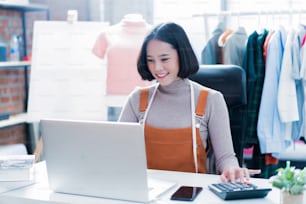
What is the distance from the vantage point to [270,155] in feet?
8.30

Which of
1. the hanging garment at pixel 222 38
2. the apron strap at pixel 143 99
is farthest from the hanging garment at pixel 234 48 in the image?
the apron strap at pixel 143 99

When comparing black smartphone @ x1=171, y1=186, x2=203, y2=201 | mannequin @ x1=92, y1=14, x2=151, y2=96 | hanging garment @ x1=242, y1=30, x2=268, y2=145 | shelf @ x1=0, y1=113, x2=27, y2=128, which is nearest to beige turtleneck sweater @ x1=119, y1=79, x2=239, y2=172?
black smartphone @ x1=171, y1=186, x2=203, y2=201

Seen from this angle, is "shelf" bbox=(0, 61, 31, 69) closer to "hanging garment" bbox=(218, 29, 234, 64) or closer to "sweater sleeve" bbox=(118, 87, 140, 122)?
"hanging garment" bbox=(218, 29, 234, 64)

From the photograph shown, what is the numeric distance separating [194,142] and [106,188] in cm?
46

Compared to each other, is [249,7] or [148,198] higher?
[249,7]

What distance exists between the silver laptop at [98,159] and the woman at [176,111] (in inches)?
12.8

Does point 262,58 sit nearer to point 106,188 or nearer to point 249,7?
point 249,7

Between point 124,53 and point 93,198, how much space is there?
5.96 feet

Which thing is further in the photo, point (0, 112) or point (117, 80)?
point (0, 112)

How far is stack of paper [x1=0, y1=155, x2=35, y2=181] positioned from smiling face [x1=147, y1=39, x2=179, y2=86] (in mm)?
540

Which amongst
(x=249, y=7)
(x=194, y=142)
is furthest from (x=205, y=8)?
(x=194, y=142)

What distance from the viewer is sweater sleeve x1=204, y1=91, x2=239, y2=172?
1.58 meters

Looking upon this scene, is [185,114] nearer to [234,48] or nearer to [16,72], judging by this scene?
[234,48]

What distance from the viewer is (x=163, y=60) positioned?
5.48 ft
